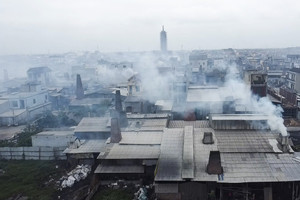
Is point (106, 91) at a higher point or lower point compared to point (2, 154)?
higher

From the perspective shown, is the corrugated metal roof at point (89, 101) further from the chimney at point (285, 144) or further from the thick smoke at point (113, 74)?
the chimney at point (285, 144)

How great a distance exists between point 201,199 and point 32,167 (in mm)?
17268

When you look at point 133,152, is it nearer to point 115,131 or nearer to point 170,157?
A: point 115,131

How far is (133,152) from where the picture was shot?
24500 millimetres

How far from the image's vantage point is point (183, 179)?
1950 cm

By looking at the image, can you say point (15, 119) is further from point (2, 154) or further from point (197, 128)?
point (197, 128)

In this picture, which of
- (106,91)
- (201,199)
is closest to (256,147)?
(201,199)

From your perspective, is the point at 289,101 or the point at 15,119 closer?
the point at 289,101

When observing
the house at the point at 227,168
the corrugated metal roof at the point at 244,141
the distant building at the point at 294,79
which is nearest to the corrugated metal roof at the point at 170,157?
the house at the point at 227,168

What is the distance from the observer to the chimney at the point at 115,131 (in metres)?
26.3

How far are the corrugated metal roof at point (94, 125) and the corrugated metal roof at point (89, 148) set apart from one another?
1317 mm

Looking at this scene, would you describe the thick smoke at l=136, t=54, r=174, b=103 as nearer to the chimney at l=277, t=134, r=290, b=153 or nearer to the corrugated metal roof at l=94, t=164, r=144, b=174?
the corrugated metal roof at l=94, t=164, r=144, b=174

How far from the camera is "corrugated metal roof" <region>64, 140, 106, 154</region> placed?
27.3 meters

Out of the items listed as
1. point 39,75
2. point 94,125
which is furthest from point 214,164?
point 39,75
